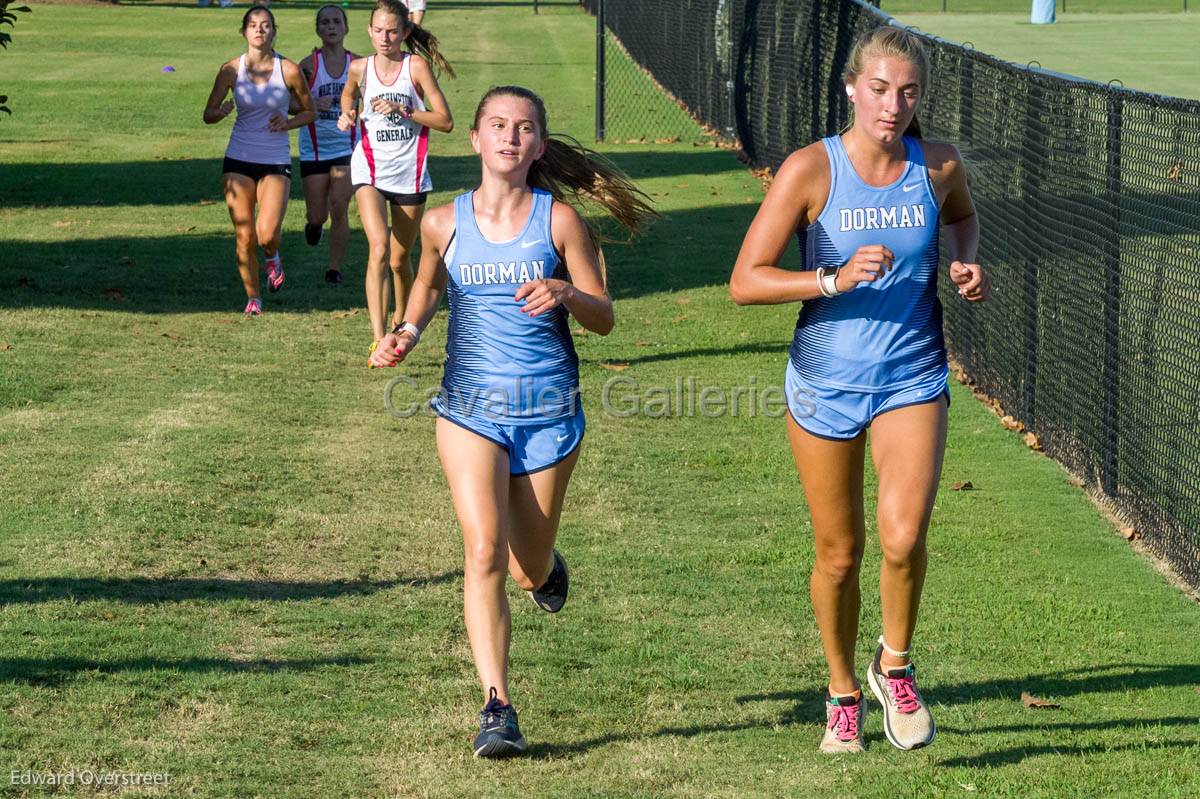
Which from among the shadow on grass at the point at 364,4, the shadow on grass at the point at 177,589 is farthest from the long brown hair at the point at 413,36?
the shadow on grass at the point at 364,4

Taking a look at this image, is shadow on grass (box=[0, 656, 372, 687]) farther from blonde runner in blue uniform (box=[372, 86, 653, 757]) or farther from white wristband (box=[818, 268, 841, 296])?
white wristband (box=[818, 268, 841, 296])

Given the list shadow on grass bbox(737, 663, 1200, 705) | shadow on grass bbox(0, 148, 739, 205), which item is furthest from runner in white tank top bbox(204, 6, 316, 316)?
shadow on grass bbox(737, 663, 1200, 705)

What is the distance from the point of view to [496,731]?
209 inches

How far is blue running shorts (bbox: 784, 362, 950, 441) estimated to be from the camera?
5164mm

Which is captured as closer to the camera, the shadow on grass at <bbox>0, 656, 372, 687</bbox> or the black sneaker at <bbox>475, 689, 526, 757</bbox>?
the black sneaker at <bbox>475, 689, 526, 757</bbox>

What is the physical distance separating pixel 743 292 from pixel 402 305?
656cm

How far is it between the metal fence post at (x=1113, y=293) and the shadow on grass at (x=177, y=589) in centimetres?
351

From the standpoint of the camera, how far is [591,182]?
6.04 m

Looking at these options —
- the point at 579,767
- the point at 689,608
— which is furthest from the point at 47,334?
the point at 579,767

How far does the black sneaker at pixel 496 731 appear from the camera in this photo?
5324 millimetres

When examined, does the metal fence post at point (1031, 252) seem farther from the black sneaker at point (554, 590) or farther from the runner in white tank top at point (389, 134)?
the black sneaker at point (554, 590)

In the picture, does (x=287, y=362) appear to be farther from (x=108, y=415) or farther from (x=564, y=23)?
(x=564, y=23)

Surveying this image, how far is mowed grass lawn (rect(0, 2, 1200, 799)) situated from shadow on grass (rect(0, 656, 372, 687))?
2 cm

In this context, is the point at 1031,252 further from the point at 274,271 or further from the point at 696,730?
the point at 274,271
